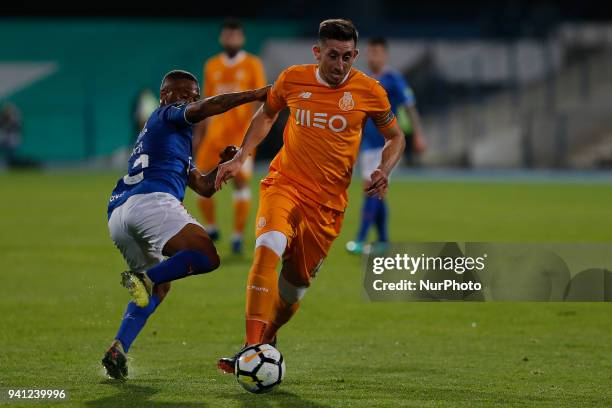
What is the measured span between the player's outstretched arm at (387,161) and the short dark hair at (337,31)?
74 centimetres

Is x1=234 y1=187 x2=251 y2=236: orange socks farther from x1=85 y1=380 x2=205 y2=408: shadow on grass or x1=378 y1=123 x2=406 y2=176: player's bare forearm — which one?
x1=85 y1=380 x2=205 y2=408: shadow on grass

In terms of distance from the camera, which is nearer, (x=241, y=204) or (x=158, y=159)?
(x=158, y=159)

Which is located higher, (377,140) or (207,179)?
(377,140)

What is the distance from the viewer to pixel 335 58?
7.24 metres

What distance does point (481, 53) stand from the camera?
3866 centimetres

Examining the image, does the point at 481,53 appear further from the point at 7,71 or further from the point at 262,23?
the point at 7,71

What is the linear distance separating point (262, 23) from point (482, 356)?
34.1 metres

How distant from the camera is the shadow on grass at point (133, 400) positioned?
643cm

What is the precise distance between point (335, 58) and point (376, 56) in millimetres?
6948

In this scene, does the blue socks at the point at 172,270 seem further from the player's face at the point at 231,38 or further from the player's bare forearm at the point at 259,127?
the player's face at the point at 231,38

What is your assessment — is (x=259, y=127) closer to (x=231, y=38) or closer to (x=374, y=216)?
(x=374, y=216)

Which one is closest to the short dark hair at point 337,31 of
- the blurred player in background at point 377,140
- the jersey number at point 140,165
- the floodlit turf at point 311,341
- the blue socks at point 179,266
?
the jersey number at point 140,165

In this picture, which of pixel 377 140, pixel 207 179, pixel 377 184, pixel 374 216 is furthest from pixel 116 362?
pixel 377 140

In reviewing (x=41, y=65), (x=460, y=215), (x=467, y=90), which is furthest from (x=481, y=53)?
(x=460, y=215)
